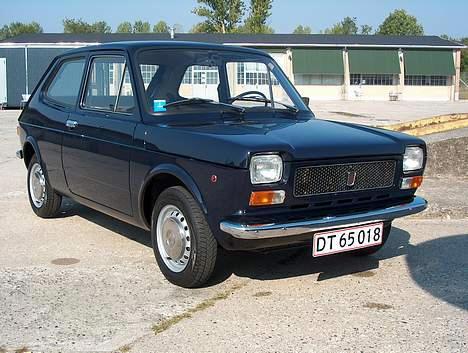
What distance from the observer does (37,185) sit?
667 centimetres

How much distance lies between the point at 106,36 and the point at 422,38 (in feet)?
85.1

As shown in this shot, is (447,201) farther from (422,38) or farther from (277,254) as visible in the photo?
(422,38)

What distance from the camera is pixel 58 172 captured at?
19.5 feet

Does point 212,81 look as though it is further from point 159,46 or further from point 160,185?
point 160,185

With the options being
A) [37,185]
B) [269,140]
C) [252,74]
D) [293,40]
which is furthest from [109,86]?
[293,40]

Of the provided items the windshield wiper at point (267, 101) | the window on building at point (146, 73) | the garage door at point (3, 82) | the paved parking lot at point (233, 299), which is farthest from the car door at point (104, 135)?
the garage door at point (3, 82)

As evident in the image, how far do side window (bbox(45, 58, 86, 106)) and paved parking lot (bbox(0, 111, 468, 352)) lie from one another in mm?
1348

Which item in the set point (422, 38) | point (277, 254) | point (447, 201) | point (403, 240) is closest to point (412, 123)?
point (447, 201)

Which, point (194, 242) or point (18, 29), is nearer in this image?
point (194, 242)

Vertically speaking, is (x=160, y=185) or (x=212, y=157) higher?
(x=212, y=157)

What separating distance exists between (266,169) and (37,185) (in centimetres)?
368

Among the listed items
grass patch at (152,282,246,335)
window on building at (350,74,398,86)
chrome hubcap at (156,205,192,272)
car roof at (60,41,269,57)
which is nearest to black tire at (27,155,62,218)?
car roof at (60,41,269,57)

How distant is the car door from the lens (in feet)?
16.0

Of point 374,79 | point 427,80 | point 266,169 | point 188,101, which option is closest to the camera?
point 266,169
